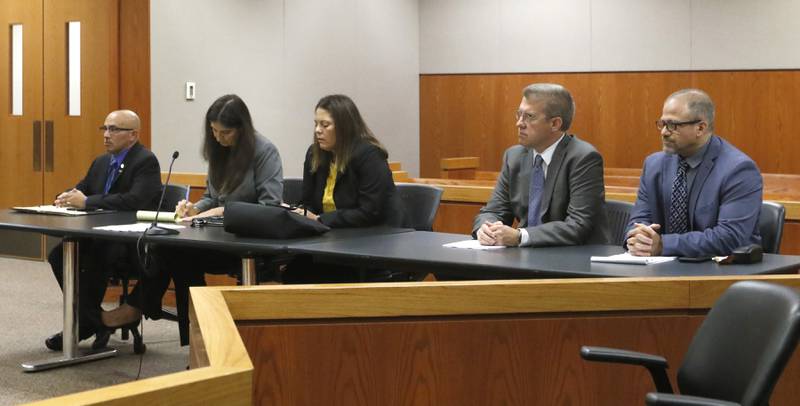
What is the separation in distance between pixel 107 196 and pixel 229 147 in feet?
2.47

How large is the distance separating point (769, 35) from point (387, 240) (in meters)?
6.95

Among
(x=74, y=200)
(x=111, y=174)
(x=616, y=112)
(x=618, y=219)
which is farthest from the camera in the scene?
(x=616, y=112)

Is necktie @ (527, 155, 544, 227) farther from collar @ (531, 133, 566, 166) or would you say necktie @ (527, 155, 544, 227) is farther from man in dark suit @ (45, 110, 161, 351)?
man in dark suit @ (45, 110, 161, 351)

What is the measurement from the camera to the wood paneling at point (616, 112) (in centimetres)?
1034

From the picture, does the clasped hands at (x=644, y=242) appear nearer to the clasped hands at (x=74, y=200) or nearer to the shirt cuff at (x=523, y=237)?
the shirt cuff at (x=523, y=237)

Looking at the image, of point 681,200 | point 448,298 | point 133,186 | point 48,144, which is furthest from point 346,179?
point 48,144

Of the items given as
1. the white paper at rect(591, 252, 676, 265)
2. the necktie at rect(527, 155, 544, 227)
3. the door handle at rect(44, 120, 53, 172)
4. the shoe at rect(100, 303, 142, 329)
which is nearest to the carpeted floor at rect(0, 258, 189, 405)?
the shoe at rect(100, 303, 142, 329)

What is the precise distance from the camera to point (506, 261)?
12.1 ft

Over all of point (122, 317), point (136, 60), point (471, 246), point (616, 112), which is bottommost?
point (122, 317)

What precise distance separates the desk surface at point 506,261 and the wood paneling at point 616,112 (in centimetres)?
678

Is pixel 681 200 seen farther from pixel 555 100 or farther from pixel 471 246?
pixel 471 246

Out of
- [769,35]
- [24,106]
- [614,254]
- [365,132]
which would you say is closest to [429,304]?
[614,254]

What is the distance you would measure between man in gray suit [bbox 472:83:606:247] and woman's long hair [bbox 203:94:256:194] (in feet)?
4.34

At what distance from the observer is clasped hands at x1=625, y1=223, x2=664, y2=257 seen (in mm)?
3791
